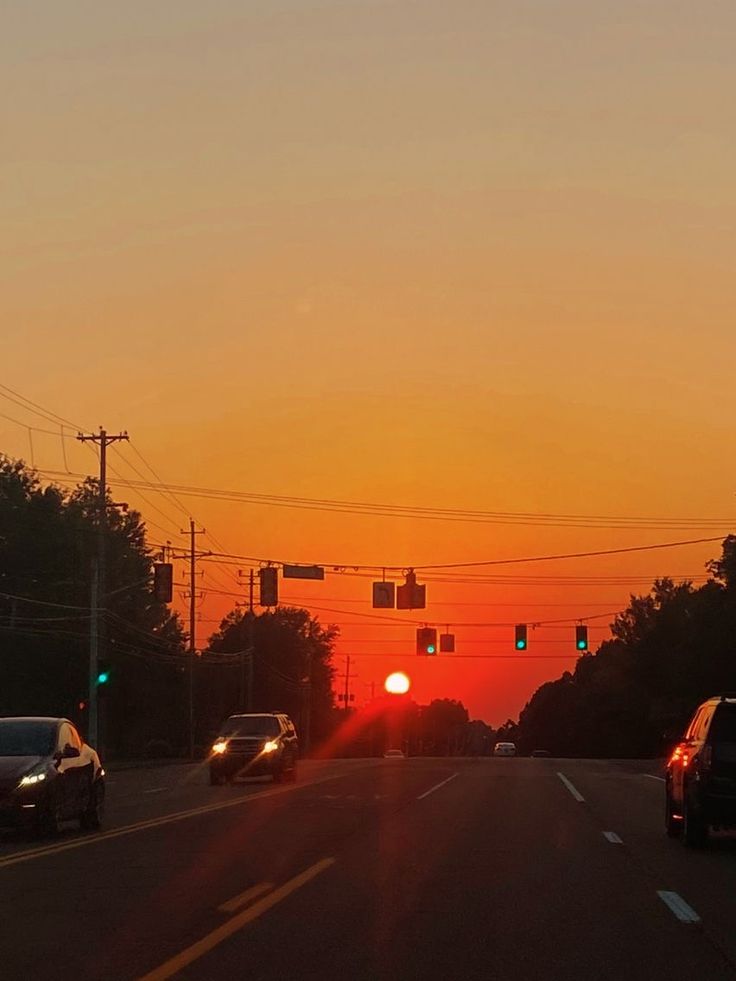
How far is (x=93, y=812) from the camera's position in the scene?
23.2 metres

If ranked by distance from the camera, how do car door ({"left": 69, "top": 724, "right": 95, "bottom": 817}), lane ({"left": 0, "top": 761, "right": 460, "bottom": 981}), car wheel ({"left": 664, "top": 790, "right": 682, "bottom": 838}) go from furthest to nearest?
car door ({"left": 69, "top": 724, "right": 95, "bottom": 817}) < car wheel ({"left": 664, "top": 790, "right": 682, "bottom": 838}) < lane ({"left": 0, "top": 761, "right": 460, "bottom": 981})

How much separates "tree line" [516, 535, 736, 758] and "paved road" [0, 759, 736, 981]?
36.1 metres

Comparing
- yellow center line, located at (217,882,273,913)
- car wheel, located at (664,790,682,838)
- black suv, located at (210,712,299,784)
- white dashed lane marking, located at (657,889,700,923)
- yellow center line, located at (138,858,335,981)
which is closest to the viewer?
yellow center line, located at (138,858,335,981)

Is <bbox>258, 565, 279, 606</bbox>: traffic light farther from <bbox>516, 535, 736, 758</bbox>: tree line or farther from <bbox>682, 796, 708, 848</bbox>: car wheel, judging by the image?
<bbox>682, 796, 708, 848</bbox>: car wheel

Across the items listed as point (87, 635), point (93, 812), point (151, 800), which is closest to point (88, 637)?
point (87, 635)

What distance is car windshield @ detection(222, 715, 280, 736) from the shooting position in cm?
4175

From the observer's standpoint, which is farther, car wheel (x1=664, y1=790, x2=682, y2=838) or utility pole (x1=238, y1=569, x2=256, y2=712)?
utility pole (x1=238, y1=569, x2=256, y2=712)

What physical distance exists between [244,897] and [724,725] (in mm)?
8370

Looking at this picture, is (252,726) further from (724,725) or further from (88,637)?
(88,637)

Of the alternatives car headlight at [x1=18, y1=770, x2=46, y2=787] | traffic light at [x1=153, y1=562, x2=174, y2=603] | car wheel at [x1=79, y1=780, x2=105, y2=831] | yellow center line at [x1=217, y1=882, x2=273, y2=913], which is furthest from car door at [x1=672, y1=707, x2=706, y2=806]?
traffic light at [x1=153, y1=562, x2=174, y2=603]

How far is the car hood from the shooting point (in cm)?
2070

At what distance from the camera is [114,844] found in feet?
67.4

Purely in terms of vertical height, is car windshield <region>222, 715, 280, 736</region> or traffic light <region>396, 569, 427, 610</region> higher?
traffic light <region>396, 569, 427, 610</region>

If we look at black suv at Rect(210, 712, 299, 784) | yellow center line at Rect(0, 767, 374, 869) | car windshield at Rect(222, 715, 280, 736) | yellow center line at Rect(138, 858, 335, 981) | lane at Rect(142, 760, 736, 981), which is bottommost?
lane at Rect(142, 760, 736, 981)
